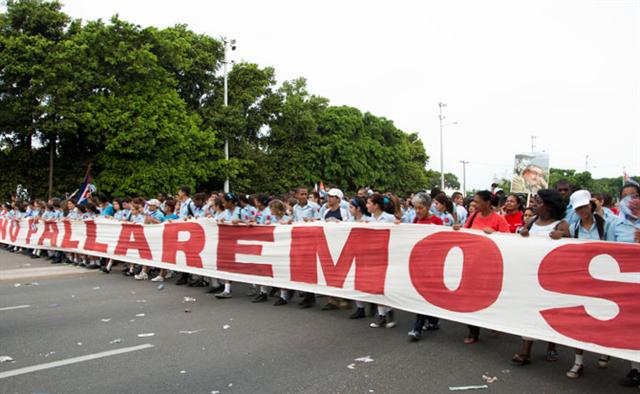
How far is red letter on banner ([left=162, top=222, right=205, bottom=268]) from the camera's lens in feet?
32.0

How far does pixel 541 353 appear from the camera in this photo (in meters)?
5.94

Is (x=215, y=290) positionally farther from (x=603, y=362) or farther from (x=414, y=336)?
(x=603, y=362)

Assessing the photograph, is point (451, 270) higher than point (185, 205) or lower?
lower

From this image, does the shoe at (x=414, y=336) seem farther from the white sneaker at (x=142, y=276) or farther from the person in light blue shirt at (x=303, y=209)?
the white sneaker at (x=142, y=276)

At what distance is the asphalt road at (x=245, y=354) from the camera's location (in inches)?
189

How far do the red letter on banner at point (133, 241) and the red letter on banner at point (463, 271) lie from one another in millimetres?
6552

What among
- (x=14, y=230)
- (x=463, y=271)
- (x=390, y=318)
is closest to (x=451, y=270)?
(x=463, y=271)

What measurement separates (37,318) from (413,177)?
173 ft

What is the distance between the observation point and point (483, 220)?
20.6 ft

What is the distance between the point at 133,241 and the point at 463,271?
7.86 metres

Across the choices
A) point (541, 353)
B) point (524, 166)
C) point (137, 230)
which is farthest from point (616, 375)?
point (137, 230)

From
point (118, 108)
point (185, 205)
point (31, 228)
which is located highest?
point (118, 108)

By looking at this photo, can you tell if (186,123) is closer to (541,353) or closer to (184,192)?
(184,192)

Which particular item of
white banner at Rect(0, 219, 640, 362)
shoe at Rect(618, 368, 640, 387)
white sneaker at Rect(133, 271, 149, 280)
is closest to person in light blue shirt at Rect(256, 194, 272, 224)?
white banner at Rect(0, 219, 640, 362)
